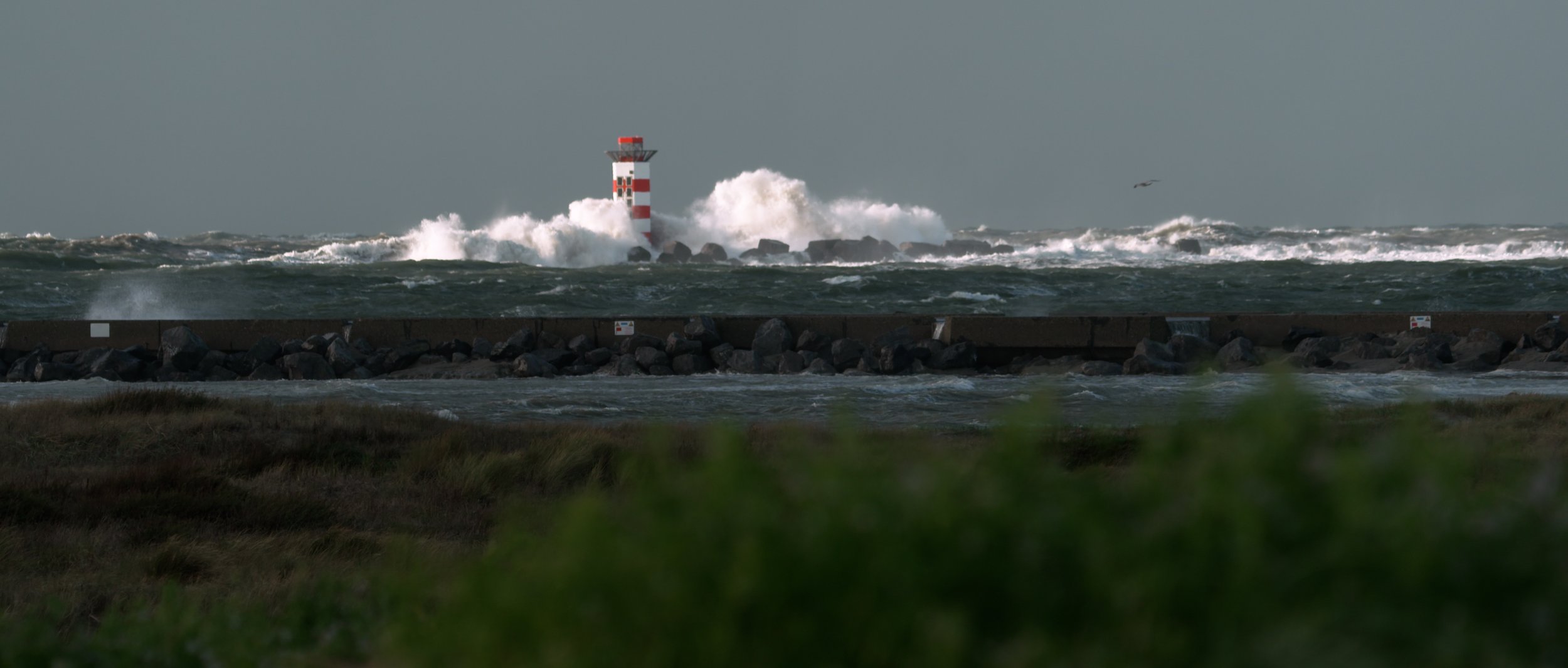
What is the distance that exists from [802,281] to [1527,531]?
2864 centimetres

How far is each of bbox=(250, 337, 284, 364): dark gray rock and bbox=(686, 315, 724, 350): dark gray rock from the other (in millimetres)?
4776

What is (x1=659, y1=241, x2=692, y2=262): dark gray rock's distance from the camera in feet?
162

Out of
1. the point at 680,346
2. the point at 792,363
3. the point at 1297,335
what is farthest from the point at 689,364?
the point at 1297,335

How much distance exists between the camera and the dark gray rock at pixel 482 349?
15625mm

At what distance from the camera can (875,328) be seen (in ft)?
53.7

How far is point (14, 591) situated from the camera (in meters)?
4.51

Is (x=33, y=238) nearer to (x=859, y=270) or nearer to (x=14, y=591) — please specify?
(x=859, y=270)

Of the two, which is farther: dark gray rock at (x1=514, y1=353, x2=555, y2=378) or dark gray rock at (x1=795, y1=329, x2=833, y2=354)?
dark gray rock at (x1=795, y1=329, x2=833, y2=354)

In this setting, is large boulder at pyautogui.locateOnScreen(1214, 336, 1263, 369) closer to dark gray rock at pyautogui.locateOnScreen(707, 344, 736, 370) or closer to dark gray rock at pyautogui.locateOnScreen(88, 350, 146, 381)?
dark gray rock at pyautogui.locateOnScreen(707, 344, 736, 370)

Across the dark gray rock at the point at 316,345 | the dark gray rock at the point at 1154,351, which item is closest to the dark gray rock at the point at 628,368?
the dark gray rock at the point at 316,345

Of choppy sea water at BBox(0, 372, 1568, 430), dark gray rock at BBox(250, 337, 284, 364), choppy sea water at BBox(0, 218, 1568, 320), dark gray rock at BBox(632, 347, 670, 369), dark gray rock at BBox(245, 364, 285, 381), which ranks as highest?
choppy sea water at BBox(0, 218, 1568, 320)

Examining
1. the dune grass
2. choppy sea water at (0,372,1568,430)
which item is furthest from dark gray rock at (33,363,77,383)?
the dune grass

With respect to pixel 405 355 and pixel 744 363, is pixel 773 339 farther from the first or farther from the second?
pixel 405 355

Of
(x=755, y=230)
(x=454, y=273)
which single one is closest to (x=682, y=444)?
(x=454, y=273)
